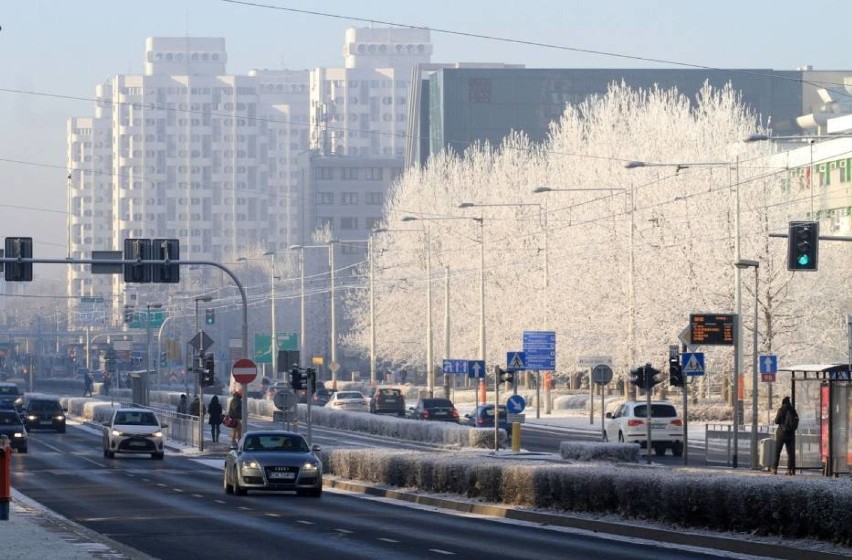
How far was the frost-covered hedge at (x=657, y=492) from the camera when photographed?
2006 centimetres

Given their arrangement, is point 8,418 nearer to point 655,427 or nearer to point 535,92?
point 655,427

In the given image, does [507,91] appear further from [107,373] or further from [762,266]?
[762,266]

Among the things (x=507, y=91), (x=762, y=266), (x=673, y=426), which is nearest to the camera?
(x=673, y=426)

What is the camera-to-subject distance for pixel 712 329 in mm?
44500

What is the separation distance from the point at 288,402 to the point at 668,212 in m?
34.7

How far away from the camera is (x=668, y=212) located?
7850cm

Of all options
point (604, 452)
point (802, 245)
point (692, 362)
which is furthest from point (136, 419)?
point (802, 245)

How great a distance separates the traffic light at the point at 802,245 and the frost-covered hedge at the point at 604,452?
699 cm

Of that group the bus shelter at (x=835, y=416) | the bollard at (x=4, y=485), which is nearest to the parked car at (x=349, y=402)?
the bus shelter at (x=835, y=416)

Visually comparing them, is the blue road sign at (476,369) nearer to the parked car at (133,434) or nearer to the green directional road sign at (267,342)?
the parked car at (133,434)

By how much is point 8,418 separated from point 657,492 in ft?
125

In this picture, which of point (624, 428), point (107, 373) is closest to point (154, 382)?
point (107, 373)

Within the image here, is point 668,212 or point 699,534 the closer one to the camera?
point 699,534

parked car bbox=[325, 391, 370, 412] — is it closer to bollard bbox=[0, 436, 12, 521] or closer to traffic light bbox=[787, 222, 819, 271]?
traffic light bbox=[787, 222, 819, 271]
